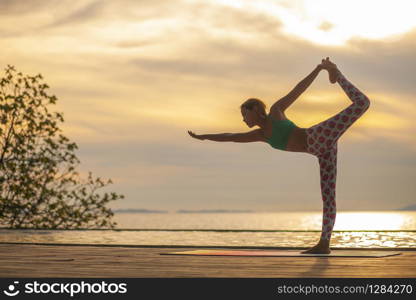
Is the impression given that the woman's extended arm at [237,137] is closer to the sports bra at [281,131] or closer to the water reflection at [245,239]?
the sports bra at [281,131]

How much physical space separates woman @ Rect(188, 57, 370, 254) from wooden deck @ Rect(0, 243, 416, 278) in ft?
3.01

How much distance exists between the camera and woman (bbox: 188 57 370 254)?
8062mm

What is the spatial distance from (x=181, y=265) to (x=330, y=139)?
2.28 metres

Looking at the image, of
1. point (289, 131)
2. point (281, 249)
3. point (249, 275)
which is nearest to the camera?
point (249, 275)

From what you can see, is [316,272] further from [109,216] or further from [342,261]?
[109,216]

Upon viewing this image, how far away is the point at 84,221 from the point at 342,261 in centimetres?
1176

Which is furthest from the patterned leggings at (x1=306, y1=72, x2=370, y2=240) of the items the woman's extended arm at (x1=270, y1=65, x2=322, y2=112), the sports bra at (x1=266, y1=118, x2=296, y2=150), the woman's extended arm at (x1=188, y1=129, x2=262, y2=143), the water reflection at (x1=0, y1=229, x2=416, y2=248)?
the water reflection at (x1=0, y1=229, x2=416, y2=248)

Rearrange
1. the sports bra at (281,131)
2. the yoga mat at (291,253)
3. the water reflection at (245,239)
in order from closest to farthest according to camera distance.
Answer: the yoga mat at (291,253) < the sports bra at (281,131) < the water reflection at (245,239)

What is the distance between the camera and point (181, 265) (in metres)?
6.82

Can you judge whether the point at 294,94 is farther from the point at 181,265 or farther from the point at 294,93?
the point at 181,265

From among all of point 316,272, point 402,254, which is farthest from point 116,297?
point 402,254

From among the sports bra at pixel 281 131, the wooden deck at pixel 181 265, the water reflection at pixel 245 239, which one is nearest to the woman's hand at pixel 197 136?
the sports bra at pixel 281 131

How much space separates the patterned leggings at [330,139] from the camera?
8.04 meters

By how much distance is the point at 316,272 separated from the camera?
20.0 feet
